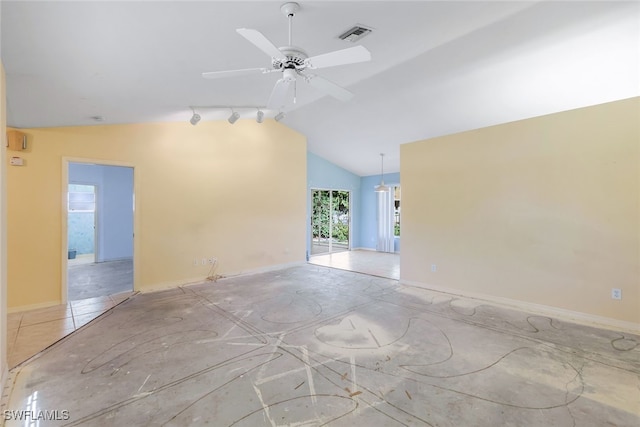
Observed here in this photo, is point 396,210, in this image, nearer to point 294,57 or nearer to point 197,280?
point 197,280

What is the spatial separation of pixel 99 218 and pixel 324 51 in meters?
7.84

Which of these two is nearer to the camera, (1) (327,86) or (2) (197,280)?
(1) (327,86)

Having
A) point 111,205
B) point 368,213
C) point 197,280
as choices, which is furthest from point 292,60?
point 368,213

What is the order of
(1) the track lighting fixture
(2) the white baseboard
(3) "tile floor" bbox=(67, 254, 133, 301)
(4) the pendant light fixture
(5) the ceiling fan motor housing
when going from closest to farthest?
1. (5) the ceiling fan motor housing
2. (2) the white baseboard
3. (1) the track lighting fixture
4. (3) "tile floor" bbox=(67, 254, 133, 301)
5. (4) the pendant light fixture

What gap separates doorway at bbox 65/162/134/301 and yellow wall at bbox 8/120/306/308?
2.35m

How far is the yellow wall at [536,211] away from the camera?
3.60 metres

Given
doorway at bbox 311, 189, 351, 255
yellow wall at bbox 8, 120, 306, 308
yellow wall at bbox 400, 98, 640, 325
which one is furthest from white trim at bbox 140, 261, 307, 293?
yellow wall at bbox 400, 98, 640, 325

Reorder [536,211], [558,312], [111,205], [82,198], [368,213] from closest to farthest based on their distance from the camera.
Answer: [558,312] → [536,211] → [111,205] → [82,198] → [368,213]

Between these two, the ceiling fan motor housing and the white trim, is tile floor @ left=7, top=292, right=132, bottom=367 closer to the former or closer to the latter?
the white trim

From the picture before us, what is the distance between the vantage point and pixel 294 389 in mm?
2314

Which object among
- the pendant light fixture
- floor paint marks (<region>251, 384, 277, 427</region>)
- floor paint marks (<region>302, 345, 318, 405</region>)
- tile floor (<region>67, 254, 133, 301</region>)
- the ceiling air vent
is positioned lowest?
floor paint marks (<region>251, 384, 277, 427</region>)

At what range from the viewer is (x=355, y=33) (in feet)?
9.06

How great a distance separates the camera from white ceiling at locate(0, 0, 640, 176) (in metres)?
2.12

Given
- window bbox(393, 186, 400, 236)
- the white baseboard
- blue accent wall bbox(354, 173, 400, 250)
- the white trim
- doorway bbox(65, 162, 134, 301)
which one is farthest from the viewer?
blue accent wall bbox(354, 173, 400, 250)
